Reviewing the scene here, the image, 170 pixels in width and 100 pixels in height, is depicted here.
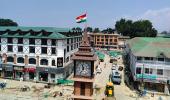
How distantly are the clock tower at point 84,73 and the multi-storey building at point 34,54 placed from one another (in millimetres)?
35909

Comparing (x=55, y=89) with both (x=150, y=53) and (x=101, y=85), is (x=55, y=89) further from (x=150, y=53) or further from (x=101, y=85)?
(x=150, y=53)

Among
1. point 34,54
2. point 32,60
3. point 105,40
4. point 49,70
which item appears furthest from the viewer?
point 105,40

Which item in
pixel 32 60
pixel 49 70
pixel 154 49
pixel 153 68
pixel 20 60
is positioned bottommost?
pixel 49 70

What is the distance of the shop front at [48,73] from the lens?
68.5m

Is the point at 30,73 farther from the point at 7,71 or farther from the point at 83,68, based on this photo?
the point at 83,68

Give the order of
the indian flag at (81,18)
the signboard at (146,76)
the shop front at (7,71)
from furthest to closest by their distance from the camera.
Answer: the shop front at (7,71) → the signboard at (146,76) → the indian flag at (81,18)

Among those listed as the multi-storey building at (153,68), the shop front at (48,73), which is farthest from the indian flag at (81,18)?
the shop front at (48,73)

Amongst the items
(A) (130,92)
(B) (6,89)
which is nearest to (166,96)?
(A) (130,92)

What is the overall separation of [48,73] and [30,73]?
5.54m

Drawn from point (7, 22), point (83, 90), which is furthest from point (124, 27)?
point (83, 90)

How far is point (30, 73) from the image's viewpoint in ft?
234

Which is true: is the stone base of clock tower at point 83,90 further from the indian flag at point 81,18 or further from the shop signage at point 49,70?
the shop signage at point 49,70

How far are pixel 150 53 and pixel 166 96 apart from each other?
10.3m

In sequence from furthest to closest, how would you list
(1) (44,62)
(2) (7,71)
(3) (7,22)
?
1. (3) (7,22)
2. (2) (7,71)
3. (1) (44,62)
